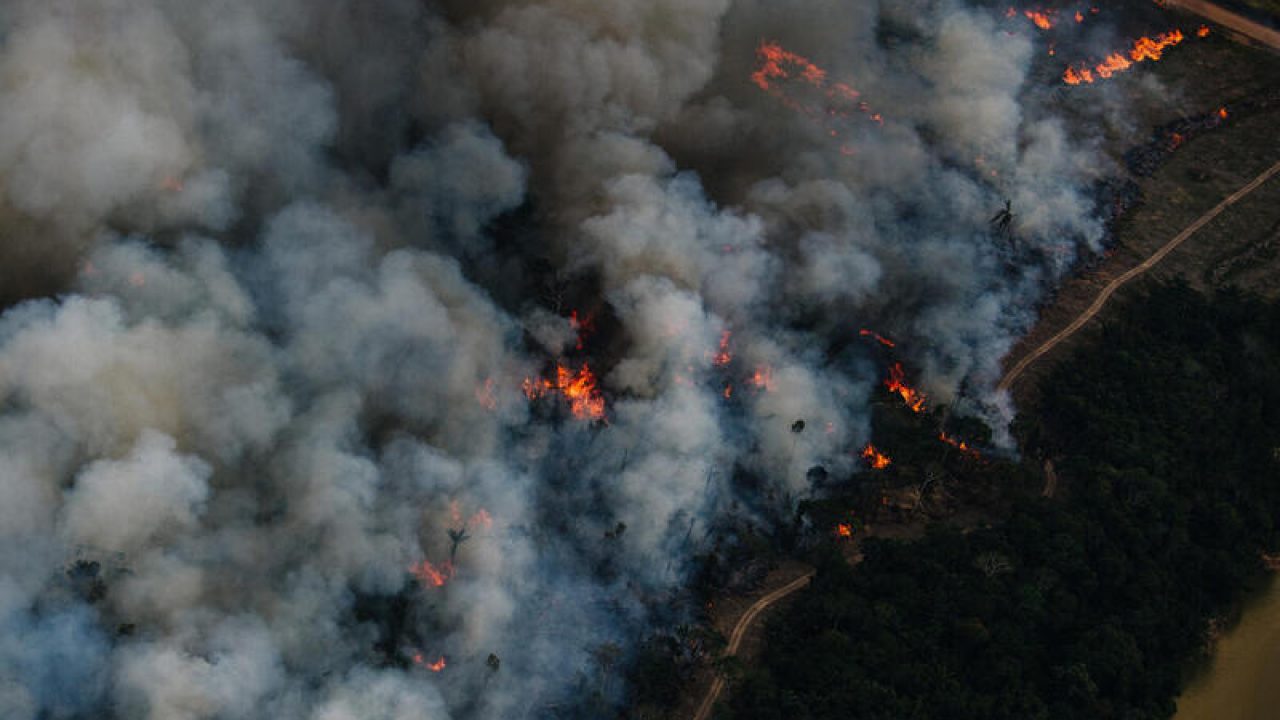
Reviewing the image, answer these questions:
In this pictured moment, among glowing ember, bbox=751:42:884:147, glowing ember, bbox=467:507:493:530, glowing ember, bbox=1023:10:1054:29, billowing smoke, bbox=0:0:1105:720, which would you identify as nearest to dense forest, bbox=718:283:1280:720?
billowing smoke, bbox=0:0:1105:720

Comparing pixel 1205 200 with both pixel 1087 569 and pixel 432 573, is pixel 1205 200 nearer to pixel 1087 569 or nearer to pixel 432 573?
pixel 1087 569

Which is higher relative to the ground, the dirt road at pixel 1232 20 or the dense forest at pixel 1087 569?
the dirt road at pixel 1232 20

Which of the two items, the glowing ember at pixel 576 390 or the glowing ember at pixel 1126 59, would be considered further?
the glowing ember at pixel 1126 59

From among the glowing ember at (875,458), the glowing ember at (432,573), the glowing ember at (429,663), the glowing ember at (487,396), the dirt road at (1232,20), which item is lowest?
the glowing ember at (429,663)

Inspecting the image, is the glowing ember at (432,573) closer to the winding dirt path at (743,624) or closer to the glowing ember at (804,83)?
the winding dirt path at (743,624)

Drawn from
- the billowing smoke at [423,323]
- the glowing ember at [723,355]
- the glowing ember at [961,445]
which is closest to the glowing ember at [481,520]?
the billowing smoke at [423,323]

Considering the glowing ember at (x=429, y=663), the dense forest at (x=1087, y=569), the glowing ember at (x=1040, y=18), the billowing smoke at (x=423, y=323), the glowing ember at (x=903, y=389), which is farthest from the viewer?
the glowing ember at (x=1040, y=18)

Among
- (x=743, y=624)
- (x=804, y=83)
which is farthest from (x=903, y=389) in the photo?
(x=804, y=83)
